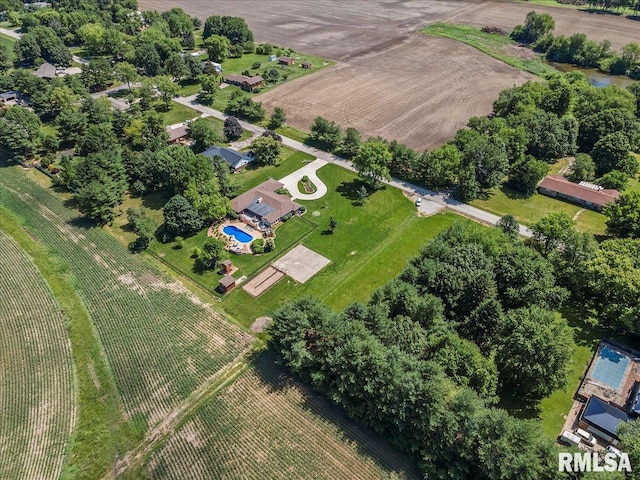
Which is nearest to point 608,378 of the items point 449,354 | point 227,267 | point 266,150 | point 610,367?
point 610,367

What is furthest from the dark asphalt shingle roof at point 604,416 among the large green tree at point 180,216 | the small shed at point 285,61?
the small shed at point 285,61

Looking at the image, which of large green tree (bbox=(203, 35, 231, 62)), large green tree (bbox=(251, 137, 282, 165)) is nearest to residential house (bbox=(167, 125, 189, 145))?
large green tree (bbox=(251, 137, 282, 165))

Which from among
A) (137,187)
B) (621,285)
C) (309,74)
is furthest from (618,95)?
(137,187)

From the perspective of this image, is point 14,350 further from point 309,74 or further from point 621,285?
point 309,74

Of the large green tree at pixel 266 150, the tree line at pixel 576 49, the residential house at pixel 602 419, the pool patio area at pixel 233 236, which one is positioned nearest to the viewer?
the residential house at pixel 602 419

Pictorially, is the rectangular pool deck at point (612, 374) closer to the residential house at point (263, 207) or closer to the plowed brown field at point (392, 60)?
the residential house at point (263, 207)

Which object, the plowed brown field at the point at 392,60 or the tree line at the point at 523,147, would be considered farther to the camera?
the plowed brown field at the point at 392,60

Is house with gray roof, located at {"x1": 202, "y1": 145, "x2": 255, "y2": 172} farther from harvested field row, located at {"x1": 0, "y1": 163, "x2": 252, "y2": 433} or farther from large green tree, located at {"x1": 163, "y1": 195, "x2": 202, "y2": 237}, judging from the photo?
harvested field row, located at {"x1": 0, "y1": 163, "x2": 252, "y2": 433}
